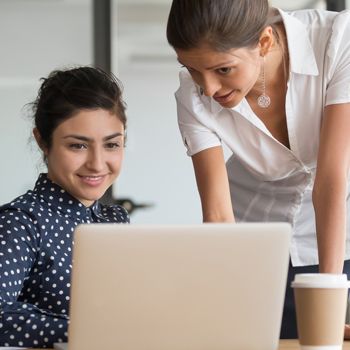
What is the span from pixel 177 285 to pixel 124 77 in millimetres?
3078

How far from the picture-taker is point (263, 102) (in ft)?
6.61

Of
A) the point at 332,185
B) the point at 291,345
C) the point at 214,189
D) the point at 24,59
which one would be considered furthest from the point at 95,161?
the point at 24,59

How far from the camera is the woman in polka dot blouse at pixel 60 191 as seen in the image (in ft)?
5.90

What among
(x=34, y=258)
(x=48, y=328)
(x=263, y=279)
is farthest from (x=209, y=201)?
(x=263, y=279)

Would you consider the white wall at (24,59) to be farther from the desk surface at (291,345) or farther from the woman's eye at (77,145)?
the desk surface at (291,345)

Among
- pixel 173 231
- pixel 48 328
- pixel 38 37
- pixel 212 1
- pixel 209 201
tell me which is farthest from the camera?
pixel 38 37

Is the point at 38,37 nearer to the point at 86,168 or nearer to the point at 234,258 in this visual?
the point at 86,168

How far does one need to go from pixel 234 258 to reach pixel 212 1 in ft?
2.31

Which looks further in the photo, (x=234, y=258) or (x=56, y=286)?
(x=56, y=286)

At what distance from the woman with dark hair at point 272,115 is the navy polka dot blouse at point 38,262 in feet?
1.02

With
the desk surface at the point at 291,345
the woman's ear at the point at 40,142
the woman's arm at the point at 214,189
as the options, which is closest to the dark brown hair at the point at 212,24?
the woman's arm at the point at 214,189

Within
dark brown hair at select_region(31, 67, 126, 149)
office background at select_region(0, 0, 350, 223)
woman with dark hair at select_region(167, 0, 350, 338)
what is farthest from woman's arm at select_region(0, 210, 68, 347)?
office background at select_region(0, 0, 350, 223)

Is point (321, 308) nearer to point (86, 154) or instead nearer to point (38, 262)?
point (38, 262)

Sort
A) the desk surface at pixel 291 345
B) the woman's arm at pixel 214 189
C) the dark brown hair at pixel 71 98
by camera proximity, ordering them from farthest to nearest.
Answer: the dark brown hair at pixel 71 98 → the woman's arm at pixel 214 189 → the desk surface at pixel 291 345
